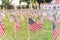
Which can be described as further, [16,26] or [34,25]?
[16,26]

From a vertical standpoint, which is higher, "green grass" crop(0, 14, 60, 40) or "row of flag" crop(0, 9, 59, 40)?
"row of flag" crop(0, 9, 59, 40)

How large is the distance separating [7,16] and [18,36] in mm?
355

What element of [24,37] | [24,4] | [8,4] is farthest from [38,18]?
[24,4]

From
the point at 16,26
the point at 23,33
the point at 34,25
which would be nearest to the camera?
the point at 34,25

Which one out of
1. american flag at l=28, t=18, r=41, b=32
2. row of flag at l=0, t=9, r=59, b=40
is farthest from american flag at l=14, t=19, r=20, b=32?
american flag at l=28, t=18, r=41, b=32

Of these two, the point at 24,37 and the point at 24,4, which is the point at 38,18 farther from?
the point at 24,4

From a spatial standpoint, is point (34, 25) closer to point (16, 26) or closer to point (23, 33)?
point (16, 26)

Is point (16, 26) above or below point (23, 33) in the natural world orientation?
above

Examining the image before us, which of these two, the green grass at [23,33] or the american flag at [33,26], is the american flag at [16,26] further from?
the american flag at [33,26]

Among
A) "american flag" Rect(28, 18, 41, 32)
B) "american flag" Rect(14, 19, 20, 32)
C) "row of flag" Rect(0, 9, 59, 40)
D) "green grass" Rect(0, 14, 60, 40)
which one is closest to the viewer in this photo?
"row of flag" Rect(0, 9, 59, 40)

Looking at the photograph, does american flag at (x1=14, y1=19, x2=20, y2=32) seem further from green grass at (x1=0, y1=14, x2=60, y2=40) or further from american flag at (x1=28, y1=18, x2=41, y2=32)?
american flag at (x1=28, y1=18, x2=41, y2=32)

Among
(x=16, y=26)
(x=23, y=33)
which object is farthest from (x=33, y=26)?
(x=23, y=33)

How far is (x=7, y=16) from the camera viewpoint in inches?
127

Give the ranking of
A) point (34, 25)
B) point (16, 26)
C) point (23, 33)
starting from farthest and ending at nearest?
point (23, 33)
point (16, 26)
point (34, 25)
